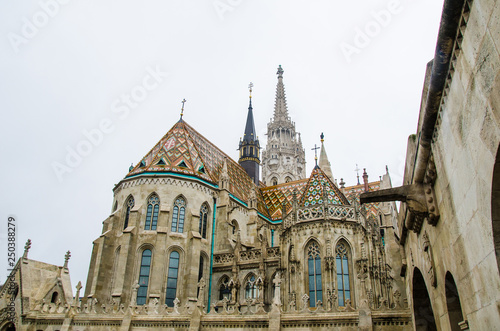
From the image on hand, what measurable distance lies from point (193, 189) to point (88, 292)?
9029 mm

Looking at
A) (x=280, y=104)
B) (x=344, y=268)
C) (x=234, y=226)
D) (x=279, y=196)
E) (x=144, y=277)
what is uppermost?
(x=280, y=104)

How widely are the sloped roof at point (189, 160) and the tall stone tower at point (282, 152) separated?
2366 cm

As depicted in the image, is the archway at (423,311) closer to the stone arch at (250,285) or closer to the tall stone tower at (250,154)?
the stone arch at (250,285)

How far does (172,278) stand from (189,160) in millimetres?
8537

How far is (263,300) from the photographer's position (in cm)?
2111

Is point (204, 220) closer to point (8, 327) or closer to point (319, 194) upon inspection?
point (319, 194)

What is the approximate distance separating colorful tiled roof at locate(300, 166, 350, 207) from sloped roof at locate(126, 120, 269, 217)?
764 cm

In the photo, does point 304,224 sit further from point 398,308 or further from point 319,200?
point 398,308

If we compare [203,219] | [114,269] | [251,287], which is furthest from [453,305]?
[114,269]

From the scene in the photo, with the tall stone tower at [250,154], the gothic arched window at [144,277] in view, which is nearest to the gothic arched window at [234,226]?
the gothic arched window at [144,277]

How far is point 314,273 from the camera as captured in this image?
64.2 feet

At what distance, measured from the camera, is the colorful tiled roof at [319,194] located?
2181 cm

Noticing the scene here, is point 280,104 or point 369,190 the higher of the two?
point 280,104

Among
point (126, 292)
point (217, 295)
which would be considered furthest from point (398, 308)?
point (126, 292)
